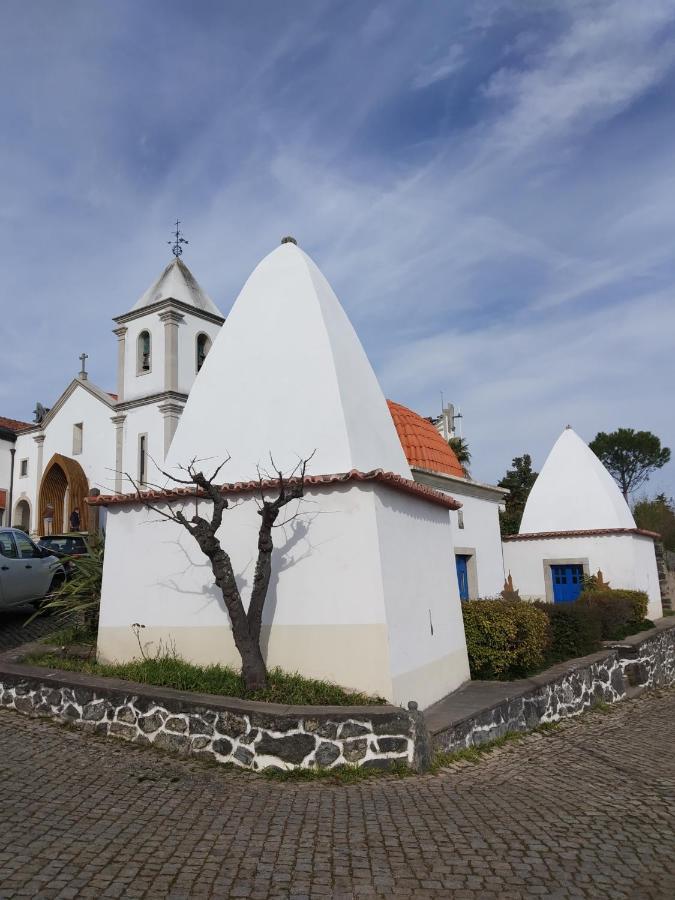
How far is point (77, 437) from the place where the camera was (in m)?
27.3

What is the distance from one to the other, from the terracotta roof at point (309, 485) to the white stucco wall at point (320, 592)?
13 centimetres

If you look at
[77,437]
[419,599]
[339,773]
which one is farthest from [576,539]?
[77,437]

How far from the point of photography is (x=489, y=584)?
1530 centimetres

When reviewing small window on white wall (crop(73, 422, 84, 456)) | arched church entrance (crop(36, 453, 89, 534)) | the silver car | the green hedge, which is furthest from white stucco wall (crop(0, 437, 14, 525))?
the green hedge

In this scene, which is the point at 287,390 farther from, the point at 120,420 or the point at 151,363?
the point at 120,420

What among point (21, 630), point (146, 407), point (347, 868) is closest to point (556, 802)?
point (347, 868)

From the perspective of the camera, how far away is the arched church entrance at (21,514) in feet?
93.6

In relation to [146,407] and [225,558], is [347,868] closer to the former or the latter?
[225,558]

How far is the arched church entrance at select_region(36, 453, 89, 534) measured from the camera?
26.1 meters

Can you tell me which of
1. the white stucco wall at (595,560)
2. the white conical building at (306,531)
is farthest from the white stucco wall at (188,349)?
the white conical building at (306,531)

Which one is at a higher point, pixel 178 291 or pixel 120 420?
pixel 178 291

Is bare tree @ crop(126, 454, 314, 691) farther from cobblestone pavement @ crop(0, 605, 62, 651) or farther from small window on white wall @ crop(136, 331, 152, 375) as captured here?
small window on white wall @ crop(136, 331, 152, 375)

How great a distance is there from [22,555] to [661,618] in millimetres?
15299

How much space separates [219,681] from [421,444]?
7.84m
